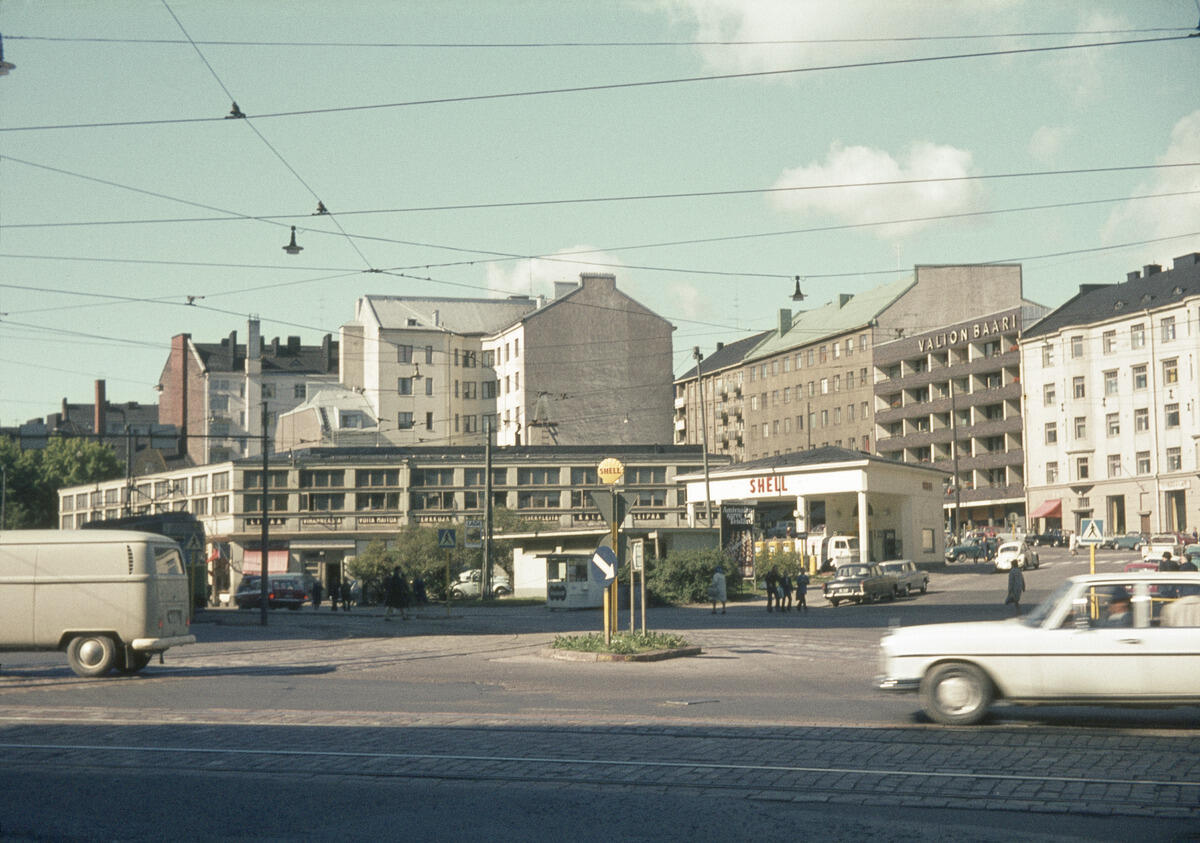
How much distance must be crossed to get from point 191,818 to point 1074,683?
790 centimetres

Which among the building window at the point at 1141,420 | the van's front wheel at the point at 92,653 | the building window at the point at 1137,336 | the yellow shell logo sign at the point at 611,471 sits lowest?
the van's front wheel at the point at 92,653

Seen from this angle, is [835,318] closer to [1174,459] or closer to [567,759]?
[1174,459]

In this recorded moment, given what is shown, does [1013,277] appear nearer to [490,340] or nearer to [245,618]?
[490,340]

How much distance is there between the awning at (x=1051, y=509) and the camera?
96062 mm

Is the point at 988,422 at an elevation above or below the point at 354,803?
above

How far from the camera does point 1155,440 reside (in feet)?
286

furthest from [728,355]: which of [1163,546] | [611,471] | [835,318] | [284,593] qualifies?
[611,471]

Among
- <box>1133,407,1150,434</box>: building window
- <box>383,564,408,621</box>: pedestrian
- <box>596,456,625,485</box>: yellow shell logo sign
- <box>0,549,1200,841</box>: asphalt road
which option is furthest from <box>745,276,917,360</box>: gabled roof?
<box>0,549,1200,841</box>: asphalt road

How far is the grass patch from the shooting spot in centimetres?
2333

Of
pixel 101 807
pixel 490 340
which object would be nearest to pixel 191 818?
pixel 101 807

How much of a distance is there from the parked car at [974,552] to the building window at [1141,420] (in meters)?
16.0


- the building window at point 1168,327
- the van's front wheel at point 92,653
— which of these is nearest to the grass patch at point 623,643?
the van's front wheel at point 92,653

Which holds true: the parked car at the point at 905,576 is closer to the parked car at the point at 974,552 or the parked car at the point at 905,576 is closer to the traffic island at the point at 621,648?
the parked car at the point at 974,552

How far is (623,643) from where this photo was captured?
2358cm
